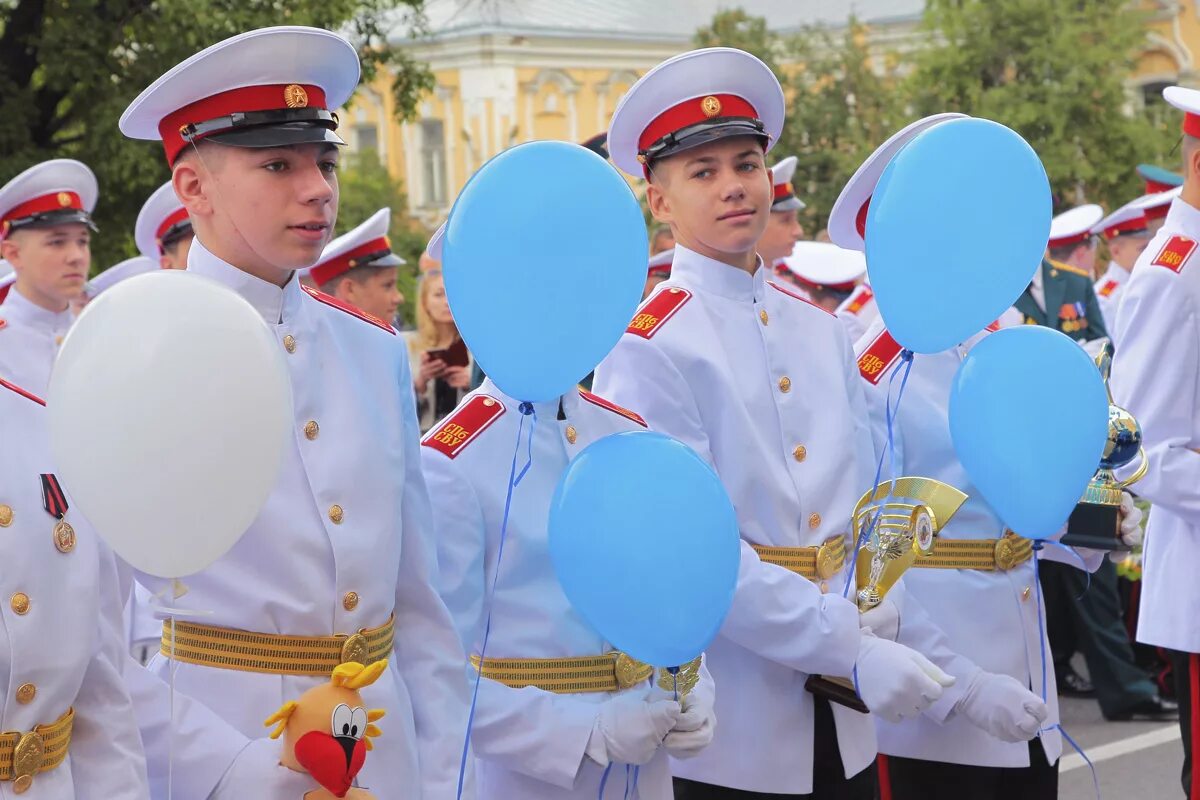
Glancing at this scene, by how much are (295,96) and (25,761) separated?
119 cm

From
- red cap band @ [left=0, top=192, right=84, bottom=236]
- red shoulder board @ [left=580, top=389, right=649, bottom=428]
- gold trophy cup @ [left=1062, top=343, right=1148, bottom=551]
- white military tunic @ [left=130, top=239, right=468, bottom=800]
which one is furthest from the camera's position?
red cap band @ [left=0, top=192, right=84, bottom=236]

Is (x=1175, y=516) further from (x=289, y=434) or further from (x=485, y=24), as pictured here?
(x=485, y=24)

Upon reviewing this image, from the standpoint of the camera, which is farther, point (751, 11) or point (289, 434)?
point (751, 11)

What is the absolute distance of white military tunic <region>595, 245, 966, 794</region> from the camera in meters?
3.71

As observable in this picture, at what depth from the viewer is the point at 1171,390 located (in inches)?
186

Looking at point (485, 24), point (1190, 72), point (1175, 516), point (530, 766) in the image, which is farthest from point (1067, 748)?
point (485, 24)

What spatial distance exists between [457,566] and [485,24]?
35059 millimetres

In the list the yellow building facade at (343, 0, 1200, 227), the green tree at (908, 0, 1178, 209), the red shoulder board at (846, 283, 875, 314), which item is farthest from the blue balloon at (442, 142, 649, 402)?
the yellow building facade at (343, 0, 1200, 227)

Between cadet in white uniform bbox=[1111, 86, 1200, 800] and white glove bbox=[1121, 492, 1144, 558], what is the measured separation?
6.9 inches

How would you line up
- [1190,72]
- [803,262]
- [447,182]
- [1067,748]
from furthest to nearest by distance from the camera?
1. [447,182]
2. [1190,72]
3. [803,262]
4. [1067,748]

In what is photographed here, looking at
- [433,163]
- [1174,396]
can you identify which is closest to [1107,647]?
[1174,396]

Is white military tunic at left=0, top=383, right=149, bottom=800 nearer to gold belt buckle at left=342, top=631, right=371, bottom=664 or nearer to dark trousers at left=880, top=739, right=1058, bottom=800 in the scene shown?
gold belt buckle at left=342, top=631, right=371, bottom=664

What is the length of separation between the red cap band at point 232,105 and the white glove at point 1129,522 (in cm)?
254

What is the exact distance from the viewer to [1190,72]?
31.7m
